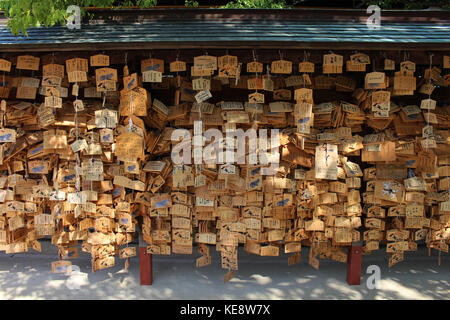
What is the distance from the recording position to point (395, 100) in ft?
15.4

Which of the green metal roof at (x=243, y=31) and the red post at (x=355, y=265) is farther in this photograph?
the red post at (x=355, y=265)

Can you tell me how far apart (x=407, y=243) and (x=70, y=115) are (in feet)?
17.0

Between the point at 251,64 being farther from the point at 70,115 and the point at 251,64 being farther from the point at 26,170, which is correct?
the point at 26,170

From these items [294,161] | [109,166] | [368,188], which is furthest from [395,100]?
[109,166]

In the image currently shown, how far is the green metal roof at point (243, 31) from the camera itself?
12.6ft

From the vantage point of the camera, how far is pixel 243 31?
4180 mm

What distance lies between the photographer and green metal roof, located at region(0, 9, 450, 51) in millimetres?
3852

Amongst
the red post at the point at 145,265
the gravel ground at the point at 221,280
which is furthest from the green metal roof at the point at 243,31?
the gravel ground at the point at 221,280

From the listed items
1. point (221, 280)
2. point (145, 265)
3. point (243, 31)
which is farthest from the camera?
point (221, 280)

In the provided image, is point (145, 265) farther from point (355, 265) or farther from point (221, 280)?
point (355, 265)

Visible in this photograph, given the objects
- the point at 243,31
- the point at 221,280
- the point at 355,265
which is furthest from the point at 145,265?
the point at 243,31

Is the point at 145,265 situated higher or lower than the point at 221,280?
higher

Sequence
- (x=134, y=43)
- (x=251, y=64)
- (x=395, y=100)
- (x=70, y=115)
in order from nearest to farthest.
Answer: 1. (x=134, y=43)
2. (x=251, y=64)
3. (x=70, y=115)
4. (x=395, y=100)

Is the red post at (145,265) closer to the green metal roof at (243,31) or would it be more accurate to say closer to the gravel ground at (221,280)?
the gravel ground at (221,280)
